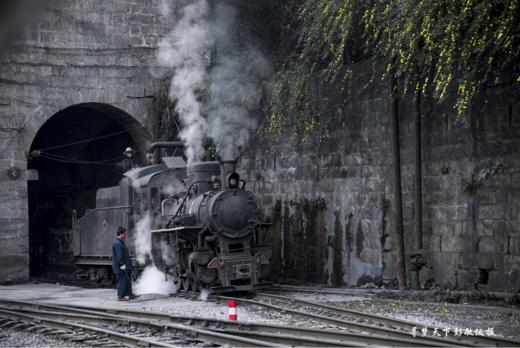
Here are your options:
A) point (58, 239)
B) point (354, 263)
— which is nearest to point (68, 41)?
point (58, 239)

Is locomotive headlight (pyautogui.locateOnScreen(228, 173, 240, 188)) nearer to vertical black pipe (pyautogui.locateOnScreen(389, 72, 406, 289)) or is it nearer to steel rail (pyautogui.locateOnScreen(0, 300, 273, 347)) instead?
vertical black pipe (pyautogui.locateOnScreen(389, 72, 406, 289))

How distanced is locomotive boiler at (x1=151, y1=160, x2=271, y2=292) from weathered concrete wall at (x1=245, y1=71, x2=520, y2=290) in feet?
7.53

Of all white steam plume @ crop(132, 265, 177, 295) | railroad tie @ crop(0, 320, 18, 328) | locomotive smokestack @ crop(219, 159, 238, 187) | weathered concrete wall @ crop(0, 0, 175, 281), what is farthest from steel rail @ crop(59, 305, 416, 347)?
weathered concrete wall @ crop(0, 0, 175, 281)

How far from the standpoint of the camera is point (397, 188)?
1290 centimetres

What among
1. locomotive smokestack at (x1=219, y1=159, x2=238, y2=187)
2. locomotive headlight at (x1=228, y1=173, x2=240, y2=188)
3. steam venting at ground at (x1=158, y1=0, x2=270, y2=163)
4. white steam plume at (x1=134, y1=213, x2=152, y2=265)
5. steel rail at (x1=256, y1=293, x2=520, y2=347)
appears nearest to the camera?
steel rail at (x1=256, y1=293, x2=520, y2=347)

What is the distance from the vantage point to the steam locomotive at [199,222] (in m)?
12.6

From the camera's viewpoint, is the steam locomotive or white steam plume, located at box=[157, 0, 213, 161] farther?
white steam plume, located at box=[157, 0, 213, 161]

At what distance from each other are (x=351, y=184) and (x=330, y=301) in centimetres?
372

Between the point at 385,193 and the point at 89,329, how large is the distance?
6720mm

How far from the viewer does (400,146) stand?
43.8 feet

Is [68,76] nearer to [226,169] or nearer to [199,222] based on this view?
[226,169]

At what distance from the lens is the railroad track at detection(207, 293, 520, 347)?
6648 mm

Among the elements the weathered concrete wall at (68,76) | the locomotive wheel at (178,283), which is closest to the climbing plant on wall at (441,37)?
the locomotive wheel at (178,283)

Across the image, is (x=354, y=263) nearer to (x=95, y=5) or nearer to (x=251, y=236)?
(x=251, y=236)
